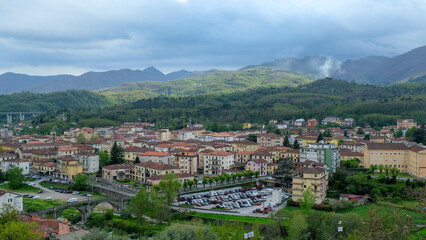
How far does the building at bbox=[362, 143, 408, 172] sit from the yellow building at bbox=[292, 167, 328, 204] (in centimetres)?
1040

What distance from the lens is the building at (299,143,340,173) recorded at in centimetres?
4547

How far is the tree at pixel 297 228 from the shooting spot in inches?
1070

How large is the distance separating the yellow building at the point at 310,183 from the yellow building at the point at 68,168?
25.5 meters

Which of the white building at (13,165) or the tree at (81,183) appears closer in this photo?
the tree at (81,183)

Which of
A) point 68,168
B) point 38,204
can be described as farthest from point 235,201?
point 68,168

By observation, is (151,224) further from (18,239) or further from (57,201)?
(18,239)

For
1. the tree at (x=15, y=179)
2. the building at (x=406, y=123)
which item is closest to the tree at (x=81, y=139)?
the tree at (x=15, y=179)

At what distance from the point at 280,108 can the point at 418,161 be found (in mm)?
66886

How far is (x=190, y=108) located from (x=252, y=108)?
17376 mm

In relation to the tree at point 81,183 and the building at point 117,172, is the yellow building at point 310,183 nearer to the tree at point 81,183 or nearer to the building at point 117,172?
the building at point 117,172

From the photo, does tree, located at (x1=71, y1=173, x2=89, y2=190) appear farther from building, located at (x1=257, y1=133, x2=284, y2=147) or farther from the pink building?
building, located at (x1=257, y1=133, x2=284, y2=147)

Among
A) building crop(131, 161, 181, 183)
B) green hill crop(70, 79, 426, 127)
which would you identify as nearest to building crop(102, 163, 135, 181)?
building crop(131, 161, 181, 183)

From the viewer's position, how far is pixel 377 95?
127m

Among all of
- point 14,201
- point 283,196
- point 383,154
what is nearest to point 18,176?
point 14,201
